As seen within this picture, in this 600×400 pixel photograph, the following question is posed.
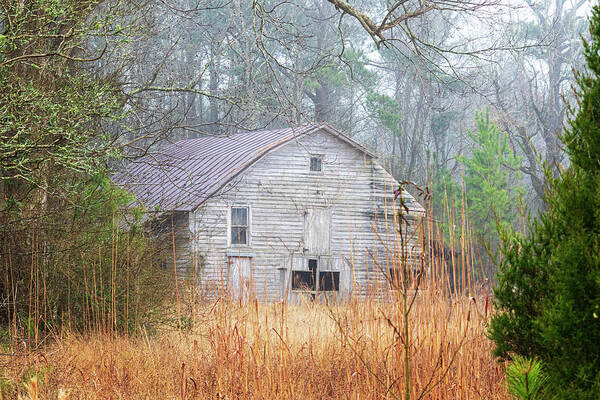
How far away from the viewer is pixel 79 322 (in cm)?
827

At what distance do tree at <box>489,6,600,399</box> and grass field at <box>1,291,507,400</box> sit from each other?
37 centimetres

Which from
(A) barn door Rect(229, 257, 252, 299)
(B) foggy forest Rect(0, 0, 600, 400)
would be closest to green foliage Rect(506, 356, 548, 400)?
(B) foggy forest Rect(0, 0, 600, 400)

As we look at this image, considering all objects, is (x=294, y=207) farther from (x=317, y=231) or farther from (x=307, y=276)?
(x=307, y=276)

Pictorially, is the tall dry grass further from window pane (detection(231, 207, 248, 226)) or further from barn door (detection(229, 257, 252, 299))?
window pane (detection(231, 207, 248, 226))

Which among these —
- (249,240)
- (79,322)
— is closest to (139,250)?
(79,322)

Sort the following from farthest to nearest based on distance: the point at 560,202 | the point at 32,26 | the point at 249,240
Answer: the point at 249,240 → the point at 32,26 → the point at 560,202

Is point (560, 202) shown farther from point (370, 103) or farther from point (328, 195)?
point (370, 103)

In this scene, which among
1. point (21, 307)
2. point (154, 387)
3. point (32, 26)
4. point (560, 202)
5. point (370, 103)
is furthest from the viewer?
point (370, 103)

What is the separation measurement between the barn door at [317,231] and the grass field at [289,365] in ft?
38.0

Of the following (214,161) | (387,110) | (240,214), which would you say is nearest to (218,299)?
(240,214)

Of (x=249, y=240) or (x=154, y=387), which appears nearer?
(x=154, y=387)

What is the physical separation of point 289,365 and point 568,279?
311 cm

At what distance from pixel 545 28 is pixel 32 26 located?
21.1 meters

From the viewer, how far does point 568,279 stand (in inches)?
109
